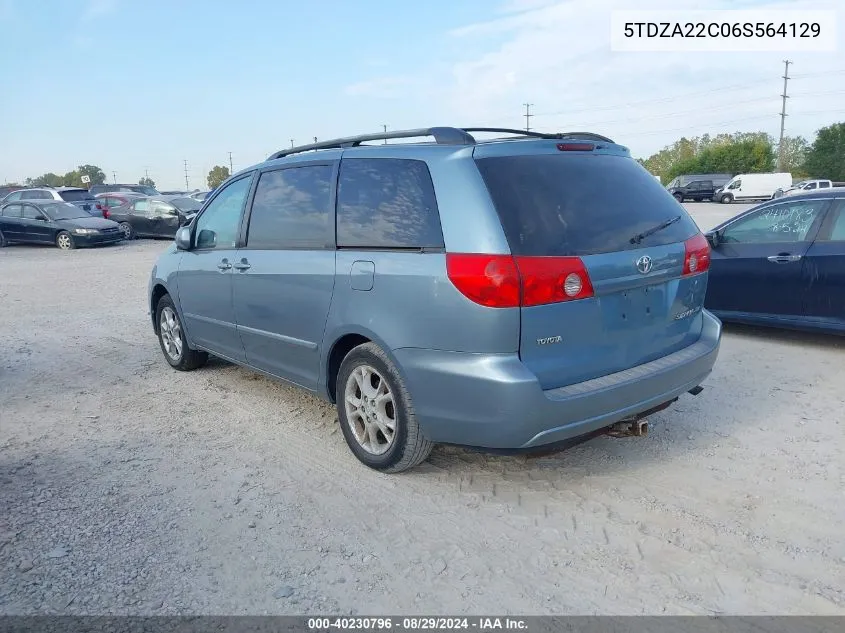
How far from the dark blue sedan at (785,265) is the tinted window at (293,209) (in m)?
4.64

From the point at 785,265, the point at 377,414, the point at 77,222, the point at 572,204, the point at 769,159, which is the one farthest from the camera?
the point at 769,159

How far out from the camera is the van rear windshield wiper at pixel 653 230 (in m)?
3.60

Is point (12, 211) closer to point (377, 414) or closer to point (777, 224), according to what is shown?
point (377, 414)

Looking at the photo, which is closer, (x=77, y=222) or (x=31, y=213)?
(x=77, y=222)

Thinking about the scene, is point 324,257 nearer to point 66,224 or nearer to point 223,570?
point 223,570

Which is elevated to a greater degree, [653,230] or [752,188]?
[752,188]

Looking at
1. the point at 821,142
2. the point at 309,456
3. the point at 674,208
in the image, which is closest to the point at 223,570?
the point at 309,456

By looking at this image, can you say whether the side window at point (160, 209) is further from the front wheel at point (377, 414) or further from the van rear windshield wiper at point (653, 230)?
the van rear windshield wiper at point (653, 230)

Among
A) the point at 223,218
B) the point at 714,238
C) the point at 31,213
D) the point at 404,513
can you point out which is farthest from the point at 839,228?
the point at 31,213

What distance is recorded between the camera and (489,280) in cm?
315

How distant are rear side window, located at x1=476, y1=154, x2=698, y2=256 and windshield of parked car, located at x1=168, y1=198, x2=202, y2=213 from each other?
21.2 metres

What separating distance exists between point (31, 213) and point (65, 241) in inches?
62.8

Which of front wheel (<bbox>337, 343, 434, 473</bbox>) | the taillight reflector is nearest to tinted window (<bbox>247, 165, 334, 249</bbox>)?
front wheel (<bbox>337, 343, 434, 473</bbox>)

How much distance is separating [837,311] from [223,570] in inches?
224
